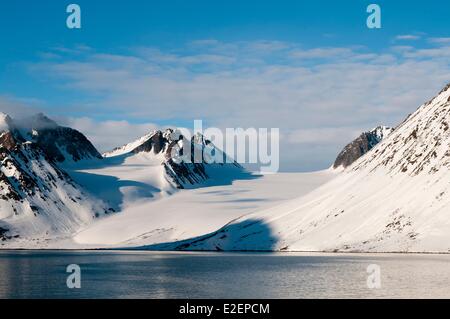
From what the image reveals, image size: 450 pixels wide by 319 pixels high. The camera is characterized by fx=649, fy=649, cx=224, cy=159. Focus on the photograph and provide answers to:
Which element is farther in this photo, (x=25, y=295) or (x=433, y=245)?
(x=433, y=245)

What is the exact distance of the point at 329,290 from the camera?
312 feet

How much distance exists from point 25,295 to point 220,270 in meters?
54.7

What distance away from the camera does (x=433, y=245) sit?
645 ft
